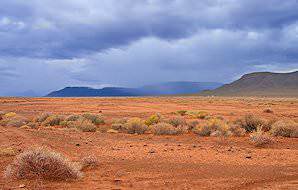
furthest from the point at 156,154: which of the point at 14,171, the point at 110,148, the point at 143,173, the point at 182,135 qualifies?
the point at 182,135

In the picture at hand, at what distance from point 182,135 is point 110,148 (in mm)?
7549

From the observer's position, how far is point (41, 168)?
1128cm

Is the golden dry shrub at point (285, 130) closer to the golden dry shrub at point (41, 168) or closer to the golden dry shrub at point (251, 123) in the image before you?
the golden dry shrub at point (251, 123)

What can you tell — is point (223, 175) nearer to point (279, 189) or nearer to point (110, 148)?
→ point (279, 189)

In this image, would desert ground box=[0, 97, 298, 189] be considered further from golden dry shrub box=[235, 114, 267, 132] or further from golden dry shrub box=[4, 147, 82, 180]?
golden dry shrub box=[235, 114, 267, 132]

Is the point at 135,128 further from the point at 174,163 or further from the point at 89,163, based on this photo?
the point at 89,163

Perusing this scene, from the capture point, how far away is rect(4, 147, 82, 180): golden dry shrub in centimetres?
1126

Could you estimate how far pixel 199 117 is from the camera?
126 ft

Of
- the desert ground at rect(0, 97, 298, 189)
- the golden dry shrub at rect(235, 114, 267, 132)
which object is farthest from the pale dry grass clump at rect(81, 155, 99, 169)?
the golden dry shrub at rect(235, 114, 267, 132)

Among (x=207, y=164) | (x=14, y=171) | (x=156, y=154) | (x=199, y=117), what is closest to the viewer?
(x=14, y=171)

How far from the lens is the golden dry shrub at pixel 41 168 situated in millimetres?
11258

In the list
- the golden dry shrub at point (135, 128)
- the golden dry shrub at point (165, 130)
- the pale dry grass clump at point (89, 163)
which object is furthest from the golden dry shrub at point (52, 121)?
the pale dry grass clump at point (89, 163)

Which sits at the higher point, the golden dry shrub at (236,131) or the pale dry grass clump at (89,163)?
the pale dry grass clump at (89,163)

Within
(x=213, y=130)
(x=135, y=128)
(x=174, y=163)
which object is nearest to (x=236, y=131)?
(x=213, y=130)
